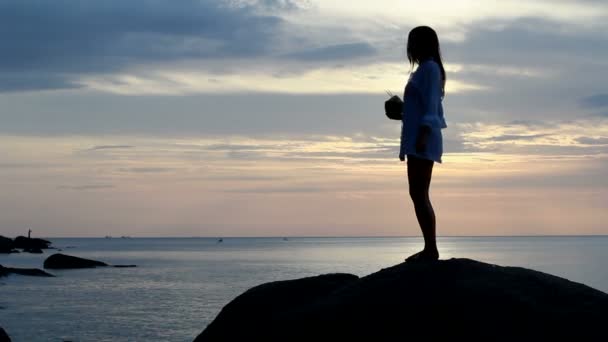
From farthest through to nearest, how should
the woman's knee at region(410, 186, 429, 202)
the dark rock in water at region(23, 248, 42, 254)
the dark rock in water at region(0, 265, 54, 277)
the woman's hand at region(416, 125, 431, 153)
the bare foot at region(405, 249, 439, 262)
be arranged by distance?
the dark rock in water at region(23, 248, 42, 254)
the dark rock in water at region(0, 265, 54, 277)
the bare foot at region(405, 249, 439, 262)
the woman's knee at region(410, 186, 429, 202)
the woman's hand at region(416, 125, 431, 153)

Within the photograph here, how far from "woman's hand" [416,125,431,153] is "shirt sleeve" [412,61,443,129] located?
0.06 metres

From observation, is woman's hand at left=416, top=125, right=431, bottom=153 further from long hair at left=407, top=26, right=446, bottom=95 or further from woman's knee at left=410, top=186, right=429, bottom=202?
long hair at left=407, top=26, right=446, bottom=95

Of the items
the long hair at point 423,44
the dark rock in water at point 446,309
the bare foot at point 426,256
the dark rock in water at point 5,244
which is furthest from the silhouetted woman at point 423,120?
the dark rock in water at point 5,244

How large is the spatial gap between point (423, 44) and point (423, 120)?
0.95 meters

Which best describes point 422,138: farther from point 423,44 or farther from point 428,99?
point 423,44

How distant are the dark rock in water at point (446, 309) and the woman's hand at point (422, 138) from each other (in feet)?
4.40

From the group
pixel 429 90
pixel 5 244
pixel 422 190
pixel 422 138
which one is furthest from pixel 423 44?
pixel 5 244

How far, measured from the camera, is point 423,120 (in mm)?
8789

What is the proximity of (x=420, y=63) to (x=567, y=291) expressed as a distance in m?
3.10

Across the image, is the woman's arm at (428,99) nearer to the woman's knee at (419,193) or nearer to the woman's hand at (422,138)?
the woman's hand at (422,138)

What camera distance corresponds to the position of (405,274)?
8680mm

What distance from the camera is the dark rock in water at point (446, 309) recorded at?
7828 millimetres

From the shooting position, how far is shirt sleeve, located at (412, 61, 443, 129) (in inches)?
348

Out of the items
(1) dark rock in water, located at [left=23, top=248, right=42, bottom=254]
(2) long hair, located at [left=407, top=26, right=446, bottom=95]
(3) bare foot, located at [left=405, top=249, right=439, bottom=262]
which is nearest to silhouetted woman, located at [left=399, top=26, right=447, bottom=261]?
(2) long hair, located at [left=407, top=26, right=446, bottom=95]
